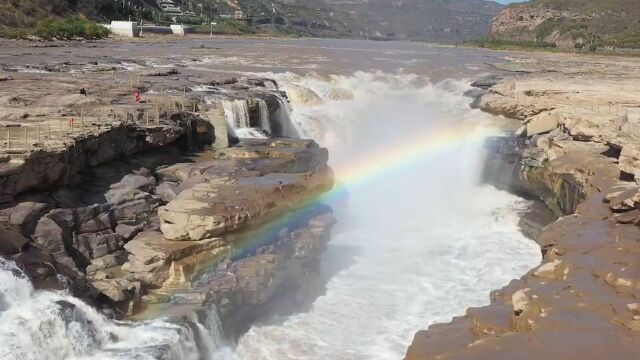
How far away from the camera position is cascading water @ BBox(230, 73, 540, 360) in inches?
555

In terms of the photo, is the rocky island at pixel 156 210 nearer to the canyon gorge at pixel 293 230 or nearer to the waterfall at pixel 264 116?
the canyon gorge at pixel 293 230

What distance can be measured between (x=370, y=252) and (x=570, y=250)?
7412mm

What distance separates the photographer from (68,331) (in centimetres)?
1066

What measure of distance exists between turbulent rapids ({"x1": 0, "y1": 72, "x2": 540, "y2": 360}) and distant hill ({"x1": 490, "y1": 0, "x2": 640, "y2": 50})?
69093 millimetres

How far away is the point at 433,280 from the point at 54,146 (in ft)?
30.9

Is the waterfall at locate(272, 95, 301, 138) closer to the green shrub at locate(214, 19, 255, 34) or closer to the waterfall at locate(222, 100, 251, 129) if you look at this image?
the waterfall at locate(222, 100, 251, 129)

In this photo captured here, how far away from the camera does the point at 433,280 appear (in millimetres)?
16734

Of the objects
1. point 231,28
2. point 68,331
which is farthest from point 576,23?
point 68,331

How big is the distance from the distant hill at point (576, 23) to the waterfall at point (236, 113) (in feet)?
257

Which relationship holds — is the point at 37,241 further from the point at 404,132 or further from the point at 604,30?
the point at 604,30

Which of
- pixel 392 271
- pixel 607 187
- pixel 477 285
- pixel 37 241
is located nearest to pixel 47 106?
pixel 37 241

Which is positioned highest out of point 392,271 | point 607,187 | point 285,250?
point 607,187

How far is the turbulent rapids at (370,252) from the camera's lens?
1088cm

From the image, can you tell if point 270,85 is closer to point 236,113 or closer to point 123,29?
point 236,113
